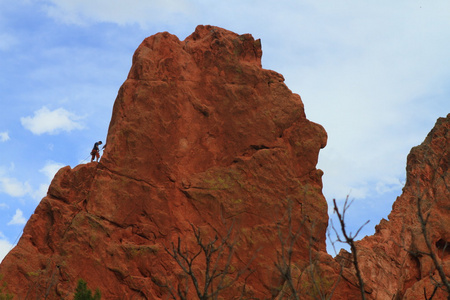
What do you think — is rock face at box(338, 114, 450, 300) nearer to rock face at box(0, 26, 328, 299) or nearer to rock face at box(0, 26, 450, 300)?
rock face at box(0, 26, 450, 300)

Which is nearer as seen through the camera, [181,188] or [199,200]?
[199,200]

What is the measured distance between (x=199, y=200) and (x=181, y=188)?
1186 millimetres

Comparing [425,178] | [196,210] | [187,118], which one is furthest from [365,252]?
[187,118]

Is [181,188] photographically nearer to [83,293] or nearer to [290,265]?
[83,293]

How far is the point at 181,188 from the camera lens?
32031 mm

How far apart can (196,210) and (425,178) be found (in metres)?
15.7

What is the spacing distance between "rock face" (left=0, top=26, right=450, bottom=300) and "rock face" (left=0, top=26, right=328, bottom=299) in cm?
6

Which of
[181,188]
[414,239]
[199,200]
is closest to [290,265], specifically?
[199,200]

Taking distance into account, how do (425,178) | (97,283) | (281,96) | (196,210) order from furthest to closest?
(425,178)
(281,96)
(196,210)
(97,283)

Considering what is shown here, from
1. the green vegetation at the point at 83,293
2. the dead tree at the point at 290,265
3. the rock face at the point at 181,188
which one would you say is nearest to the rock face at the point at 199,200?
the rock face at the point at 181,188

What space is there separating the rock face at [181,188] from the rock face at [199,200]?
0.20 feet

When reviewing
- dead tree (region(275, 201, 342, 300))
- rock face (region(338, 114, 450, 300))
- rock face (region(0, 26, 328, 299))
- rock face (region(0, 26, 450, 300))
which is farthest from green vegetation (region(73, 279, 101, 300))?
rock face (region(338, 114, 450, 300))

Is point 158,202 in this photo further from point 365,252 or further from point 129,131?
point 365,252

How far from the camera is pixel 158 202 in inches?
1235
